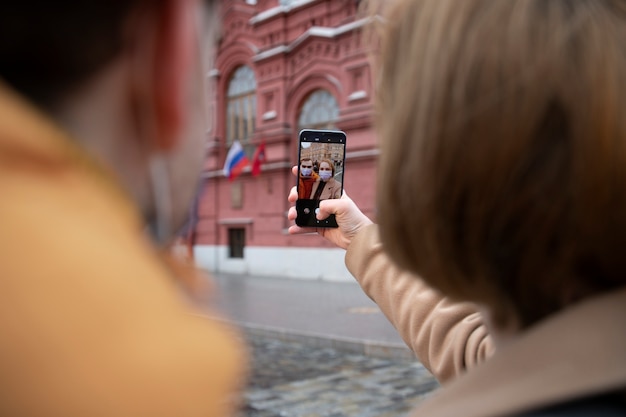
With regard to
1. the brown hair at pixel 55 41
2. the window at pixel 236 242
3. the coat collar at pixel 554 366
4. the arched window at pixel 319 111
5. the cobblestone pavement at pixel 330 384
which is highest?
the arched window at pixel 319 111

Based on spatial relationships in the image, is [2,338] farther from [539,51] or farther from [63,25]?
[539,51]

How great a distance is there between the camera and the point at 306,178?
5.64 ft

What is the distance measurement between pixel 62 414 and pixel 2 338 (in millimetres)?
60

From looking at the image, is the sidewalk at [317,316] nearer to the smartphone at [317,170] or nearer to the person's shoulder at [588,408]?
the smartphone at [317,170]

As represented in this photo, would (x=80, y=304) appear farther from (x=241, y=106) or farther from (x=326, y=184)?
(x=241, y=106)

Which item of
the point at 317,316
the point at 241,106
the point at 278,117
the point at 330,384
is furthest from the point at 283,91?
the point at 330,384

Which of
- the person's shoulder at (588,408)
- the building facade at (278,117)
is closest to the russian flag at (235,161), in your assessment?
the building facade at (278,117)

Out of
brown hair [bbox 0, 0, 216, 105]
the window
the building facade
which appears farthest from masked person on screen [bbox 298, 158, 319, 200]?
the window

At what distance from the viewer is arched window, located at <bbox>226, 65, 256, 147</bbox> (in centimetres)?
1455

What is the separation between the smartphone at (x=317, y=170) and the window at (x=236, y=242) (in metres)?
13.8

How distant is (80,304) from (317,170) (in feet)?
4.45

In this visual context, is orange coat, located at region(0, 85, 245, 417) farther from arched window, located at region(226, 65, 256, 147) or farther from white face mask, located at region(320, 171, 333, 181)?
arched window, located at region(226, 65, 256, 147)

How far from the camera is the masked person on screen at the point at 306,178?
5.60 feet

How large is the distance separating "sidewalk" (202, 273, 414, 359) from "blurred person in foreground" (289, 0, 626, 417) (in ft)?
9.81
